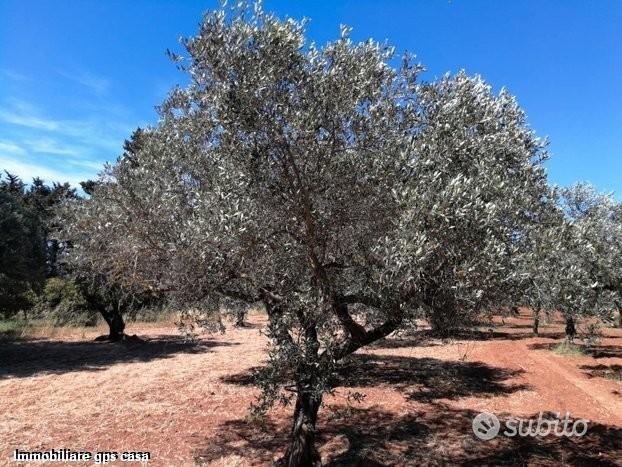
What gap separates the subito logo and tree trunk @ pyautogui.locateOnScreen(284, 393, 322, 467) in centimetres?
481

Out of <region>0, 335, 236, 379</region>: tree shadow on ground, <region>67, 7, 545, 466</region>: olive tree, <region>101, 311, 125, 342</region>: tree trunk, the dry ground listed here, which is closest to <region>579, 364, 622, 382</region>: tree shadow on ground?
the dry ground

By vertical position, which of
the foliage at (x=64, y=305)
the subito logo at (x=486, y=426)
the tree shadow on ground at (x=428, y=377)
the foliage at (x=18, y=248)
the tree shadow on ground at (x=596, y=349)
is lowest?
the subito logo at (x=486, y=426)

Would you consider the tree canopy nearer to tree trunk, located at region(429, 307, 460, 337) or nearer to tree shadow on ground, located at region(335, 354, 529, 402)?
tree trunk, located at region(429, 307, 460, 337)

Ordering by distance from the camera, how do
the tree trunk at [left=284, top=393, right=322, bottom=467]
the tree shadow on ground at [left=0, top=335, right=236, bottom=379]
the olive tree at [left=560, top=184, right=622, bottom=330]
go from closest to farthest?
the tree trunk at [left=284, top=393, right=322, bottom=467]
the olive tree at [left=560, top=184, right=622, bottom=330]
the tree shadow on ground at [left=0, top=335, right=236, bottom=379]

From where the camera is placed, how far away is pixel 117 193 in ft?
31.9

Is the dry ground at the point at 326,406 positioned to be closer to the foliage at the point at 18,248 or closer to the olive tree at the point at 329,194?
the olive tree at the point at 329,194

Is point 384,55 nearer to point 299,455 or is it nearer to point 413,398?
point 299,455

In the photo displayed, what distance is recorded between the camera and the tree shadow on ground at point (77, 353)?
19.2m

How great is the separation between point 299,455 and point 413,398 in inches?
292

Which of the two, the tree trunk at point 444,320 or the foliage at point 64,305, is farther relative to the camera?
the foliage at point 64,305

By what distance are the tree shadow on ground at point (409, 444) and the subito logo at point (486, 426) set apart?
6.8 inches

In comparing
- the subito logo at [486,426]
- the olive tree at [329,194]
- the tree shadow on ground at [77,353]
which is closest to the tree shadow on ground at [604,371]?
the subito logo at [486,426]

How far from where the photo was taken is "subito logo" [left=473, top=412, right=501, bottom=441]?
11.8 metres

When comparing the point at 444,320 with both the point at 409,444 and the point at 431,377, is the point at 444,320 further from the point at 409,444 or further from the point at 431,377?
the point at 431,377
